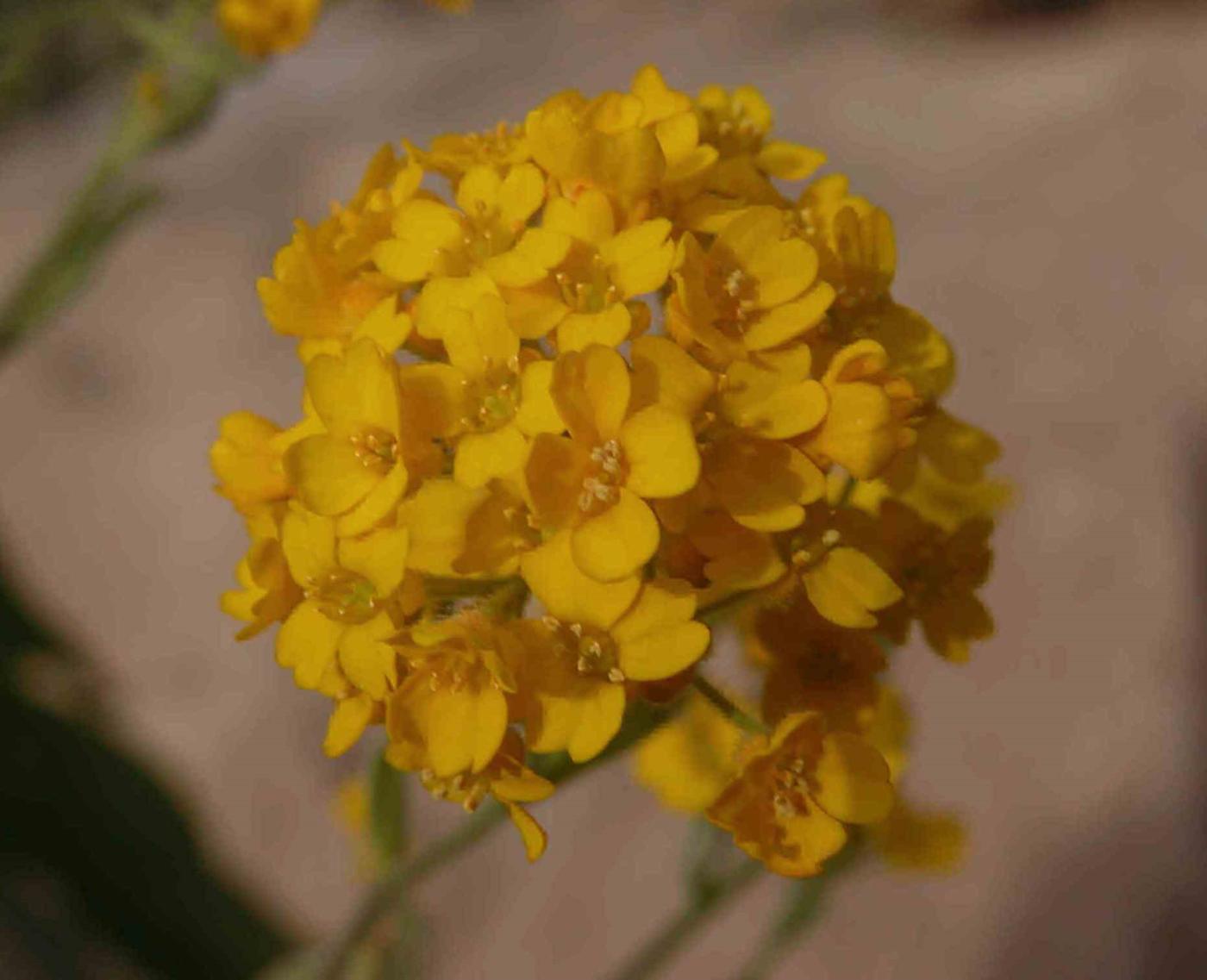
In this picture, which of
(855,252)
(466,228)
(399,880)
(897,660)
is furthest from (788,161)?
(897,660)

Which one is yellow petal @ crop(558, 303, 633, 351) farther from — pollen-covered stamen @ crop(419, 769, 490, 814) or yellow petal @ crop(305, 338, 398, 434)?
pollen-covered stamen @ crop(419, 769, 490, 814)

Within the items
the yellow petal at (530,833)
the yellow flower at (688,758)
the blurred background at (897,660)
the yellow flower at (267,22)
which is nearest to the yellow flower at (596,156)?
the yellow petal at (530,833)

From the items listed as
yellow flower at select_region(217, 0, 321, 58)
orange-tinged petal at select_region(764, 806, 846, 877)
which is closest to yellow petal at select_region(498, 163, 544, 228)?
orange-tinged petal at select_region(764, 806, 846, 877)

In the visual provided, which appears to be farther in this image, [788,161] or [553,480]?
[788,161]

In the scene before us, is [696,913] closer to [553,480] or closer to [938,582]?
[938,582]

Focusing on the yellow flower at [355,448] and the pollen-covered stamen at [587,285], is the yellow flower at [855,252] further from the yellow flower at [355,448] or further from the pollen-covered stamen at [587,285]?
the yellow flower at [355,448]

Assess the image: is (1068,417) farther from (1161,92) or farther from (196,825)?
(196,825)

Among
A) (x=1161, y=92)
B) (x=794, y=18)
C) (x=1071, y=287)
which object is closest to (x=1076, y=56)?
(x=1161, y=92)
